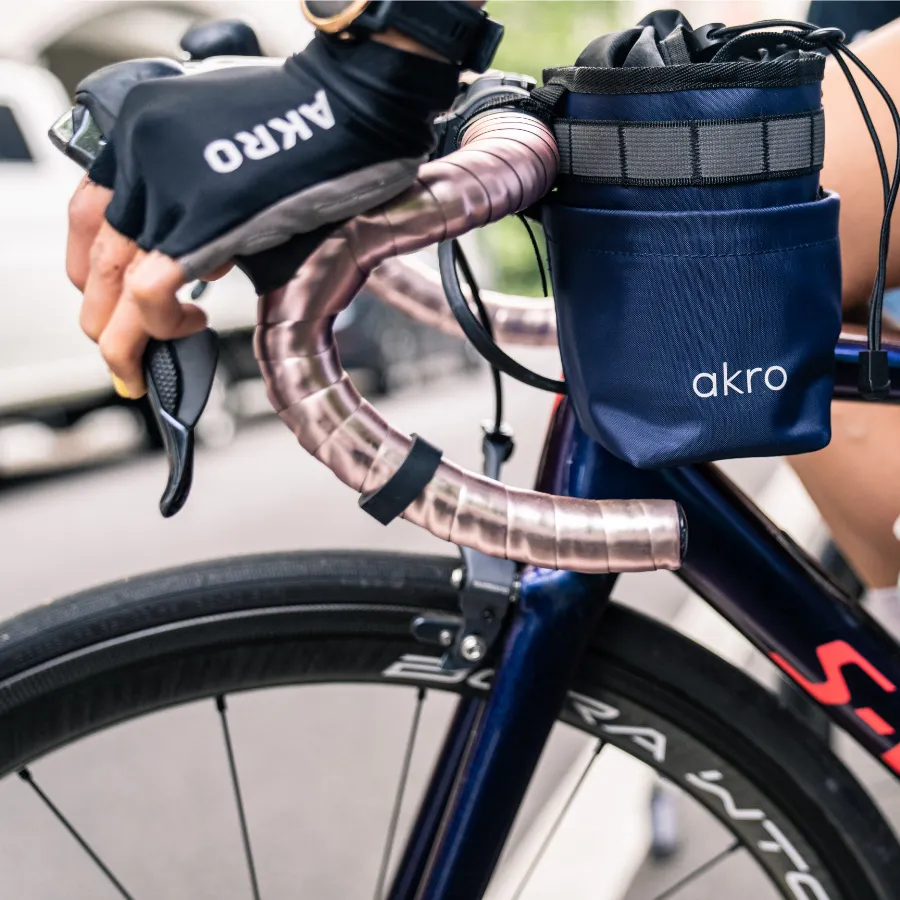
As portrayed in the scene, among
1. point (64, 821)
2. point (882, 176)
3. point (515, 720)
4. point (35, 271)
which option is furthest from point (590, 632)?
point (35, 271)

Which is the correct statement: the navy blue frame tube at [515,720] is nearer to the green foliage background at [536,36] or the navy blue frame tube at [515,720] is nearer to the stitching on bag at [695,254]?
the stitching on bag at [695,254]

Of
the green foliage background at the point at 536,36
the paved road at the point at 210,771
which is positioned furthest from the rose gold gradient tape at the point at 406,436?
the green foliage background at the point at 536,36

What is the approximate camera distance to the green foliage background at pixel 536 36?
4777 millimetres

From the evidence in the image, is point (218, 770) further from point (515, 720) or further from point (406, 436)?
point (406, 436)

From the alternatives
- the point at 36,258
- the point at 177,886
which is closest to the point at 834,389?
the point at 177,886

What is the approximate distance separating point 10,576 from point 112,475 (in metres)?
0.73

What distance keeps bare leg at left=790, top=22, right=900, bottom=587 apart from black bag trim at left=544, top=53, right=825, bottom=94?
0.28m

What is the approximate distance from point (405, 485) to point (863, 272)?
0.46m

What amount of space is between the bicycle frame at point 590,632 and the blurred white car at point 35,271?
2536mm

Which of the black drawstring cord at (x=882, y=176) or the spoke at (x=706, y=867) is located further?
the spoke at (x=706, y=867)

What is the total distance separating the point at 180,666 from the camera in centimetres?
54

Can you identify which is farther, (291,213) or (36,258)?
(36,258)

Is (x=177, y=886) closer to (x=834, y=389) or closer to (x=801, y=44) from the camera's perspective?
(x=834, y=389)

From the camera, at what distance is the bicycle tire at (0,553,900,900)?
20.6 inches
